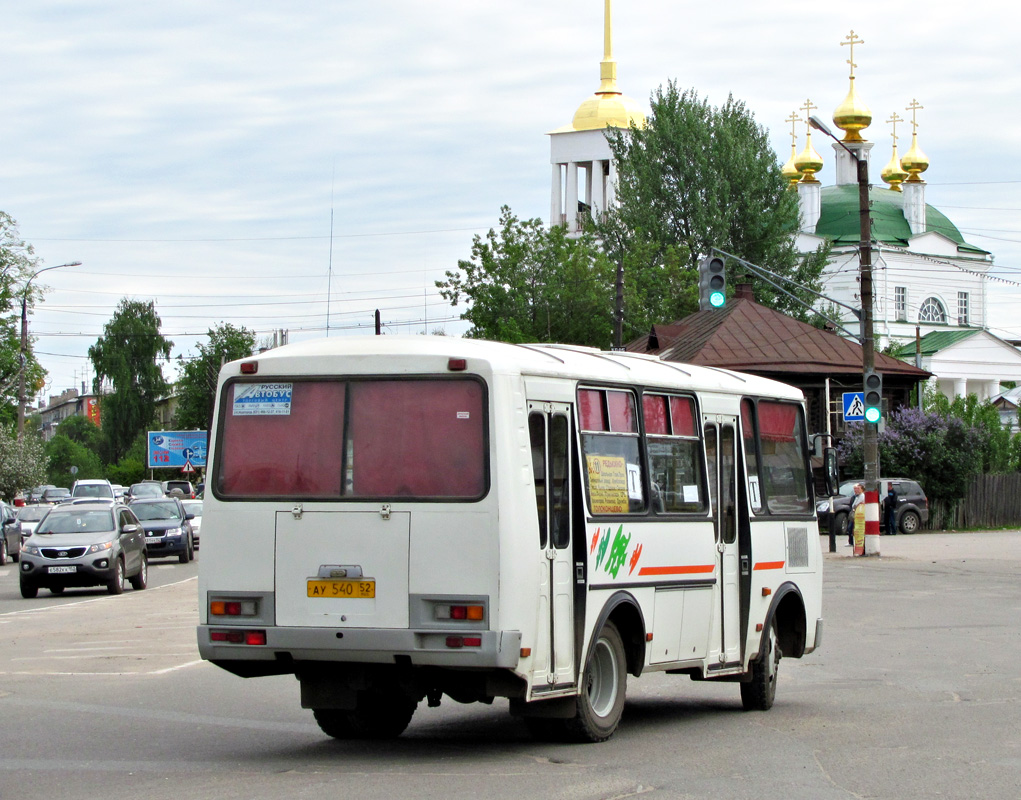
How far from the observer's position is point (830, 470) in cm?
1383

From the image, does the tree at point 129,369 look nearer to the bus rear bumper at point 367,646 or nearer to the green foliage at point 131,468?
the green foliage at point 131,468

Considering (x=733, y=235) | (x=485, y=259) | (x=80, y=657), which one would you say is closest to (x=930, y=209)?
(x=733, y=235)

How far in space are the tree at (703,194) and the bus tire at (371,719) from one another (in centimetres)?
5996

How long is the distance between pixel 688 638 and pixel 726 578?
748 mm

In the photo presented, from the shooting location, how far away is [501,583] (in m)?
9.04

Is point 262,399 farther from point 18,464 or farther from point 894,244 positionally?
point 894,244

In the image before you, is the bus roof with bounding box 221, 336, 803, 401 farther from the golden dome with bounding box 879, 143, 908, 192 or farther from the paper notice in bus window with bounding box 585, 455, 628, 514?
the golden dome with bounding box 879, 143, 908, 192

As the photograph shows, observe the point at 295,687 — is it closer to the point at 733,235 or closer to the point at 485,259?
the point at 485,259

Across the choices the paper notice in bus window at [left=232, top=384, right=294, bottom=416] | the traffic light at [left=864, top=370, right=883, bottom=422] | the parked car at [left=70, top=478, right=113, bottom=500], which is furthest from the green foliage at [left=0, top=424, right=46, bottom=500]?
the paper notice in bus window at [left=232, top=384, right=294, bottom=416]

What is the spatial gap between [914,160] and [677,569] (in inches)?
3648

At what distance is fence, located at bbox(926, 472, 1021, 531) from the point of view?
5156 centimetres

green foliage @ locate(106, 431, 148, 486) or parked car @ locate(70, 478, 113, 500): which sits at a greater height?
green foliage @ locate(106, 431, 148, 486)

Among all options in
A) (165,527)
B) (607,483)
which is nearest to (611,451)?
(607,483)

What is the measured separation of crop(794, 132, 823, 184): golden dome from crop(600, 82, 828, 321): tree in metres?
24.2
